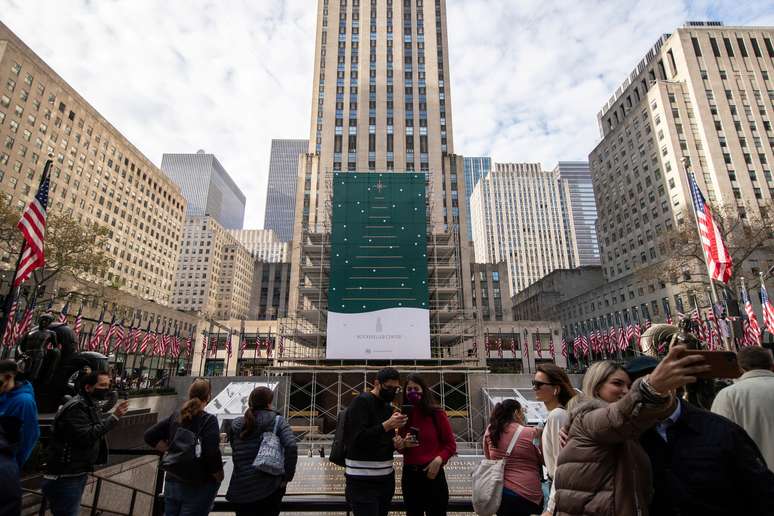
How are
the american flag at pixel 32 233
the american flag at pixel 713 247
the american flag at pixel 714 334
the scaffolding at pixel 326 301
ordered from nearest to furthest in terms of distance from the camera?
the american flag at pixel 32 233
the american flag at pixel 713 247
the american flag at pixel 714 334
the scaffolding at pixel 326 301

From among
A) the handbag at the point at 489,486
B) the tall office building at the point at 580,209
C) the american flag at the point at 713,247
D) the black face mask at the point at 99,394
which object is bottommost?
the handbag at the point at 489,486

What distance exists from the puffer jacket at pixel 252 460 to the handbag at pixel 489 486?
1.73m

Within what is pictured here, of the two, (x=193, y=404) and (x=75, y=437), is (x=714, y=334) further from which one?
(x=75, y=437)

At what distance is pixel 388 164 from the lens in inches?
1955

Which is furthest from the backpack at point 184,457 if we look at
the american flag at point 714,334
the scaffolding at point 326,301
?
the scaffolding at point 326,301

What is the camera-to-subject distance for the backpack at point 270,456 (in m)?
3.79

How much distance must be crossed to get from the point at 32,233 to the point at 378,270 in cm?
2012

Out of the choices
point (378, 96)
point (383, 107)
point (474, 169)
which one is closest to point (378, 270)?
point (383, 107)

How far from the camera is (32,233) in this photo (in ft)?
37.0

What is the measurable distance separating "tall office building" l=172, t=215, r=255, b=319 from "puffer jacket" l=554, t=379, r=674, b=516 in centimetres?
11350

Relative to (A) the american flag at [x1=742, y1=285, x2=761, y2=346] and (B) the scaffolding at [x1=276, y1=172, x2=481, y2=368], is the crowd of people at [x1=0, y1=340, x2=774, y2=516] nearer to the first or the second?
(A) the american flag at [x1=742, y1=285, x2=761, y2=346]

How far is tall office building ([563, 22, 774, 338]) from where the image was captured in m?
51.2

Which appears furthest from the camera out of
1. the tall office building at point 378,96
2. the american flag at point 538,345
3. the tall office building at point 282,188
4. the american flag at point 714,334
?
the tall office building at point 282,188

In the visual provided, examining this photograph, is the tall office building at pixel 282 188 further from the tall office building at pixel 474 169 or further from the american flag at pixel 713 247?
the american flag at pixel 713 247
